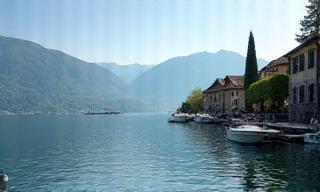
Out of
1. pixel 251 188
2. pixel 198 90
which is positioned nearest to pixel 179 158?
pixel 251 188

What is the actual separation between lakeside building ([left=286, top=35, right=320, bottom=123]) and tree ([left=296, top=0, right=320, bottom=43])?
25.9 meters

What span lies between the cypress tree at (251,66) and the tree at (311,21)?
22.3 metres

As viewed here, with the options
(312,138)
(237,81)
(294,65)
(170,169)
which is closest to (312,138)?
(312,138)

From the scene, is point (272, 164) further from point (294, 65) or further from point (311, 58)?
point (294, 65)

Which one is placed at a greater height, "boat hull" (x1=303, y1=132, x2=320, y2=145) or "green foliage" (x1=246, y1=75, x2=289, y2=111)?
"green foliage" (x1=246, y1=75, x2=289, y2=111)

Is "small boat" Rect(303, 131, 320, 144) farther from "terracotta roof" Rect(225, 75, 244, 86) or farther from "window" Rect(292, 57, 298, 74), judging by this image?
"terracotta roof" Rect(225, 75, 244, 86)

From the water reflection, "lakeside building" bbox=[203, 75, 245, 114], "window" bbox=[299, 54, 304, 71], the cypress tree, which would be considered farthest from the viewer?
"lakeside building" bbox=[203, 75, 245, 114]

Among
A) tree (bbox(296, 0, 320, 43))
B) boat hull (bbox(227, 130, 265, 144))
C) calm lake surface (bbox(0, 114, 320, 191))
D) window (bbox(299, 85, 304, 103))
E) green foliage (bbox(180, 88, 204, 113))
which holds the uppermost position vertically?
tree (bbox(296, 0, 320, 43))

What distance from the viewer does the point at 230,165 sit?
37875 mm

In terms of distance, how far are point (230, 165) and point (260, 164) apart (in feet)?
8.64

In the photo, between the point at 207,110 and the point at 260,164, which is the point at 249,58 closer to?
the point at 207,110

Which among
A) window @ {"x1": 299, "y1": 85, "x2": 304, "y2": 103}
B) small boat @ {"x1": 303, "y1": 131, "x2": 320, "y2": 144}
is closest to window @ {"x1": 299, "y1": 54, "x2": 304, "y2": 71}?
window @ {"x1": 299, "y1": 85, "x2": 304, "y2": 103}

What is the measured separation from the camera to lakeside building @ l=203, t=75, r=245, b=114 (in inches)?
5625

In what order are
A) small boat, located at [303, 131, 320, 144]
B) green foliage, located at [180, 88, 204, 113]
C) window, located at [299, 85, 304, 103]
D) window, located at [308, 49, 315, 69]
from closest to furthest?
small boat, located at [303, 131, 320, 144] < window, located at [308, 49, 315, 69] < window, located at [299, 85, 304, 103] < green foliage, located at [180, 88, 204, 113]
